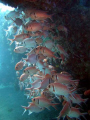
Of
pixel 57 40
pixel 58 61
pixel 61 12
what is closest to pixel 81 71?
pixel 58 61

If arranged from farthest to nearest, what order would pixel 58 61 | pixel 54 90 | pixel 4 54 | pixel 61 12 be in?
pixel 4 54
pixel 58 61
pixel 61 12
pixel 54 90

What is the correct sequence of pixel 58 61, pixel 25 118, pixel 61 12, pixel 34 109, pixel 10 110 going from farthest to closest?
pixel 10 110
pixel 25 118
pixel 58 61
pixel 61 12
pixel 34 109

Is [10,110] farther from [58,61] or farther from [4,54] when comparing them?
[4,54]

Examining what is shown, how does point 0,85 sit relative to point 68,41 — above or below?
below

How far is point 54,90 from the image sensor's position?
2.74 meters

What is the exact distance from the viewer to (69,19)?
4.70 metres

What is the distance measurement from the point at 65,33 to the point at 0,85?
15422 millimetres

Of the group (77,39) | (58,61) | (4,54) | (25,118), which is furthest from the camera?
(4,54)

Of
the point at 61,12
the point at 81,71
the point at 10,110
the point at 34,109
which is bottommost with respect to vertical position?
the point at 10,110

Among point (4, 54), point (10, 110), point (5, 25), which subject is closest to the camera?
point (10, 110)

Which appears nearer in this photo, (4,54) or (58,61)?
(58,61)

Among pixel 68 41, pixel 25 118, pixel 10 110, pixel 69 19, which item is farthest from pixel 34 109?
pixel 10 110

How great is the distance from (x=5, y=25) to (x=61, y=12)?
44.6ft

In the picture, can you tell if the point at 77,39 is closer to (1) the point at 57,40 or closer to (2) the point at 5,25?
(1) the point at 57,40
